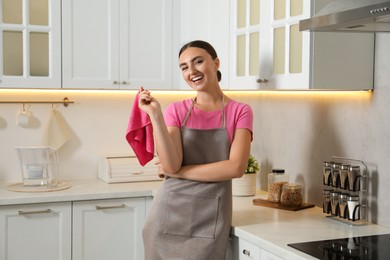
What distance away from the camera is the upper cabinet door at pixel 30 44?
3604 millimetres

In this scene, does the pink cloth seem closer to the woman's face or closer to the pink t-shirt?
the pink t-shirt

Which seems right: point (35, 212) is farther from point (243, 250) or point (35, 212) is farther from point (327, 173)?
point (327, 173)

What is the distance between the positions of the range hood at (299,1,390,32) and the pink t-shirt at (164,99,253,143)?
51 centimetres

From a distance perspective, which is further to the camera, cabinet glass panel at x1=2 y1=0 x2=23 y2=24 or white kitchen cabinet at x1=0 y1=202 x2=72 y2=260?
cabinet glass panel at x1=2 y1=0 x2=23 y2=24

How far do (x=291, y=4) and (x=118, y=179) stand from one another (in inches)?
61.0

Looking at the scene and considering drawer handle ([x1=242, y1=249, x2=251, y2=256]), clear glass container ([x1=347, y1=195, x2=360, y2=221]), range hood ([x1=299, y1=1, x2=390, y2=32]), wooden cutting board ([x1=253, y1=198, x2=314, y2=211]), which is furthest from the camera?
wooden cutting board ([x1=253, y1=198, x2=314, y2=211])

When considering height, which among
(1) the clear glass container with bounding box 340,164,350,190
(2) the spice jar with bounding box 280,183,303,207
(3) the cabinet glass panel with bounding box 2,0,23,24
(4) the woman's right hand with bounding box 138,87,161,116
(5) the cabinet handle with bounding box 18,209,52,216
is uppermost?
(3) the cabinet glass panel with bounding box 2,0,23,24

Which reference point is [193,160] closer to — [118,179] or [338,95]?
[338,95]

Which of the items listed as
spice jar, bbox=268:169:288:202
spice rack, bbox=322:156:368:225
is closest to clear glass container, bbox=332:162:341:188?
spice rack, bbox=322:156:368:225

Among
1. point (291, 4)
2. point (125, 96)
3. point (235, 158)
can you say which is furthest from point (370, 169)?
point (125, 96)

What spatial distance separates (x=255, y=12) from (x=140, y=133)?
860mm

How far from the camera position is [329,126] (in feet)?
10.5

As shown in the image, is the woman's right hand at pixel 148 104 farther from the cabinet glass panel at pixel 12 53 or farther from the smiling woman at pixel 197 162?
the cabinet glass panel at pixel 12 53

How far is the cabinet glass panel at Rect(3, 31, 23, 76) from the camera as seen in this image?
11.8 feet
